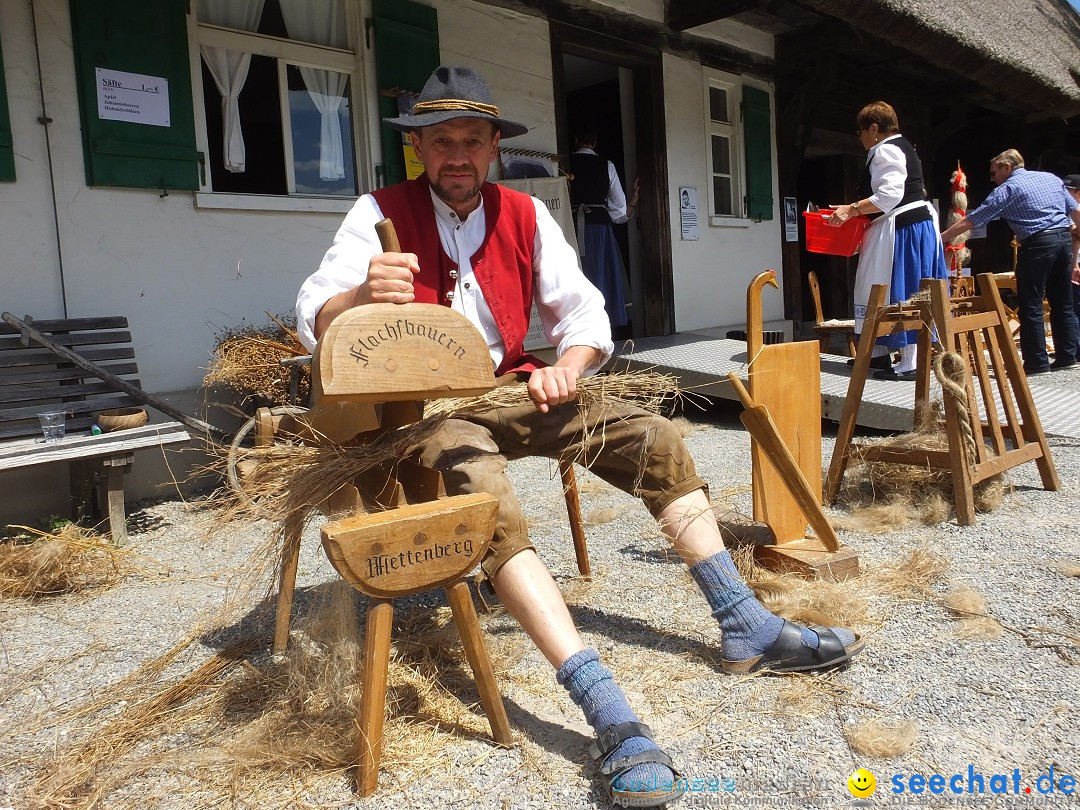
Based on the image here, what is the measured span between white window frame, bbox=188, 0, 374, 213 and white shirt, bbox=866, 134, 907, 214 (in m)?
3.17

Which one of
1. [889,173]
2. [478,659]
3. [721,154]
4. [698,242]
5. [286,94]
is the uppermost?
[721,154]

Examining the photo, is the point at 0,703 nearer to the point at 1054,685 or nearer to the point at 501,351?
the point at 501,351

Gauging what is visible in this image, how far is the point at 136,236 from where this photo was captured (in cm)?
416

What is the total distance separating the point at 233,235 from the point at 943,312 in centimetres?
362

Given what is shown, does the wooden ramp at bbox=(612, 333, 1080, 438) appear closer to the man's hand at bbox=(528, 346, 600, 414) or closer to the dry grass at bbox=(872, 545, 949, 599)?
the dry grass at bbox=(872, 545, 949, 599)

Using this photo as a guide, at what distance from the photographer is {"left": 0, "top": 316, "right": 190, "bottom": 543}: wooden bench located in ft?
11.3

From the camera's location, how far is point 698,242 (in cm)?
766

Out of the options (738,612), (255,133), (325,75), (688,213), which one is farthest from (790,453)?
(688,213)

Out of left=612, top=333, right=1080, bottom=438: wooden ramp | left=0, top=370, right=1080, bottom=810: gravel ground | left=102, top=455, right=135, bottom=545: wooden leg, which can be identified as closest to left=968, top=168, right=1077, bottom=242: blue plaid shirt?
left=612, top=333, right=1080, bottom=438: wooden ramp

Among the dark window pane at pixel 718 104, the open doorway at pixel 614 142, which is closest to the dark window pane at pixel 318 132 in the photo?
the open doorway at pixel 614 142

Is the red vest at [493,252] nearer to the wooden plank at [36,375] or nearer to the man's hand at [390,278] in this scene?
the man's hand at [390,278]

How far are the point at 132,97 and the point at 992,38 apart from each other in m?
7.50

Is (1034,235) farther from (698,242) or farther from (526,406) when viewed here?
(526,406)

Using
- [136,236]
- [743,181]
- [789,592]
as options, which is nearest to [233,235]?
[136,236]
